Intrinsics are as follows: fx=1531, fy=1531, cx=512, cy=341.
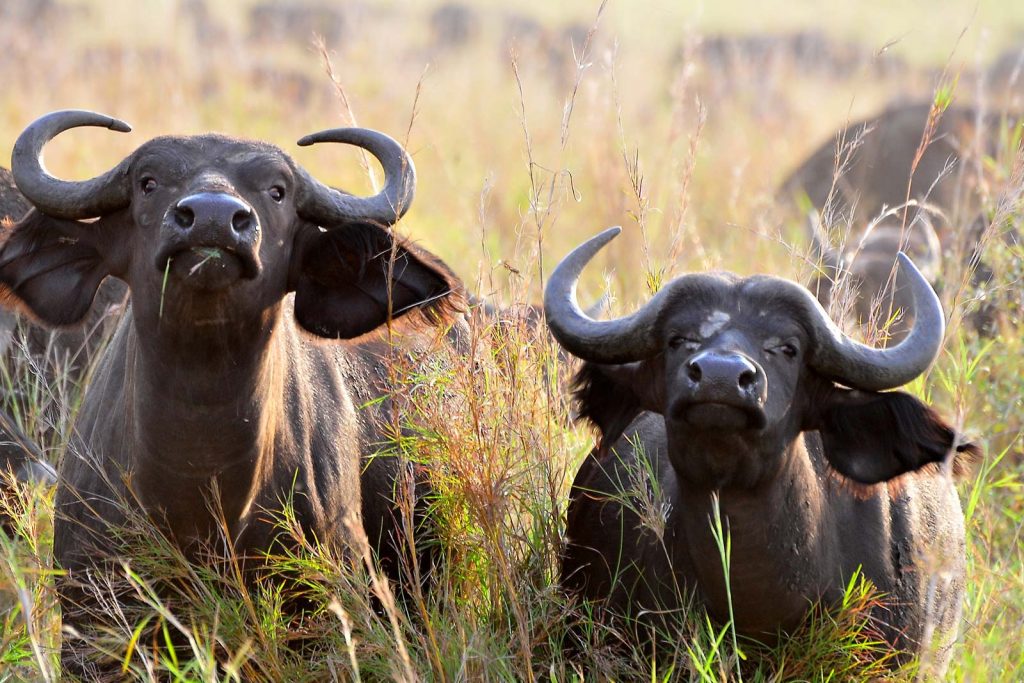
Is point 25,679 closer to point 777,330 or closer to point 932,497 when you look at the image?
point 777,330

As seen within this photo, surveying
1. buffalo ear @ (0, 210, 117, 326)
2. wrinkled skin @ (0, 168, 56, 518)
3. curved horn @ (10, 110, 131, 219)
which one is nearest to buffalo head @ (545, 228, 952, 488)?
curved horn @ (10, 110, 131, 219)

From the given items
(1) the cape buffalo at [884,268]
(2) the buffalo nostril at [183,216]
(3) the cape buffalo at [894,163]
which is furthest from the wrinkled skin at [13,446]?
(3) the cape buffalo at [894,163]

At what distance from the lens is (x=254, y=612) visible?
180 inches

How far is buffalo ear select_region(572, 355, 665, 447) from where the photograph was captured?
4617mm

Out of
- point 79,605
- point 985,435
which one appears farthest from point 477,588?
point 985,435

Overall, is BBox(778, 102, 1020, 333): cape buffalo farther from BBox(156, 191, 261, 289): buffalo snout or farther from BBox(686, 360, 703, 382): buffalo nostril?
BBox(156, 191, 261, 289): buffalo snout

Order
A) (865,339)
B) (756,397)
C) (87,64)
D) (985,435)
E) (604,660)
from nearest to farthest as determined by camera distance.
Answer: (756,397) < (604,660) < (865,339) < (985,435) < (87,64)

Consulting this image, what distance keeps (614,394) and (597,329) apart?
1.33 feet

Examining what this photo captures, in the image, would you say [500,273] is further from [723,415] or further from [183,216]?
[723,415]

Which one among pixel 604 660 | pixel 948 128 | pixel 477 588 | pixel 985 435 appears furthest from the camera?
pixel 948 128

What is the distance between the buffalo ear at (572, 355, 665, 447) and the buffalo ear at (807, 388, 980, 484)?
0.50 meters

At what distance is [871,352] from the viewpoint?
424cm

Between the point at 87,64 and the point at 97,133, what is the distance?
360cm

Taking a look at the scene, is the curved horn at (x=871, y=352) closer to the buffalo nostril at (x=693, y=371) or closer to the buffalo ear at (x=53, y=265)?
the buffalo nostril at (x=693, y=371)
